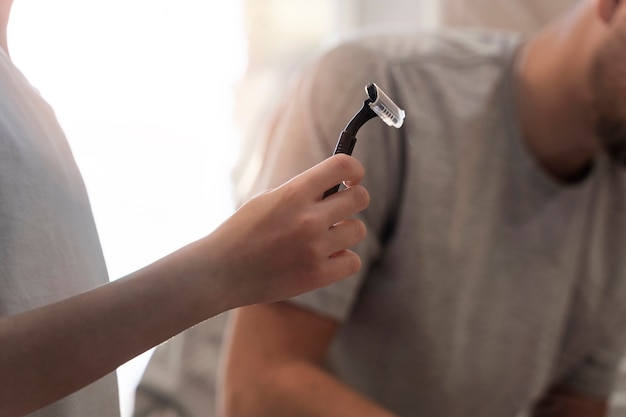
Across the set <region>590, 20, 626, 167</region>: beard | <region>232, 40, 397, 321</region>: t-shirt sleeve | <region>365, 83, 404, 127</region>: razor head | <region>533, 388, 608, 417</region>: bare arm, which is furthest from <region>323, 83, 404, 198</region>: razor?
<region>533, 388, 608, 417</region>: bare arm

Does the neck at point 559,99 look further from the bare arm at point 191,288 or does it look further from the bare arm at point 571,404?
the bare arm at point 191,288

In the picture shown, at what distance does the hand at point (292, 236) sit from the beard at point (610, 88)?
0.40 metres

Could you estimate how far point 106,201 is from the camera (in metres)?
0.31

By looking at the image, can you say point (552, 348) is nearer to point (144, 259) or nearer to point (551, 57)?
point (551, 57)

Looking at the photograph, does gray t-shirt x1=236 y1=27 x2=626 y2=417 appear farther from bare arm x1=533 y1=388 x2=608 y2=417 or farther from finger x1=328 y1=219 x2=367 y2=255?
finger x1=328 y1=219 x2=367 y2=255

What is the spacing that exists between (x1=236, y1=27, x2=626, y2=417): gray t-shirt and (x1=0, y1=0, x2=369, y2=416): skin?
307mm

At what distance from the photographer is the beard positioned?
1.82ft

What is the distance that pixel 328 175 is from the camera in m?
0.23

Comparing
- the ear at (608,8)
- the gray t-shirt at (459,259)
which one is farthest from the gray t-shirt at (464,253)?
the ear at (608,8)

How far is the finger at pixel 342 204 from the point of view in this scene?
232 mm

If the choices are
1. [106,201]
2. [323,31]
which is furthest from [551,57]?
[323,31]

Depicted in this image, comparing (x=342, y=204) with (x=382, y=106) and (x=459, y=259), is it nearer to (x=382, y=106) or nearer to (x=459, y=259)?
(x=382, y=106)

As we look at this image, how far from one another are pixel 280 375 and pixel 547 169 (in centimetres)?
33

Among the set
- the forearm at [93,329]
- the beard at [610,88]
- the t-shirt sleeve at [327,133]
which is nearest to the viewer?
the forearm at [93,329]
